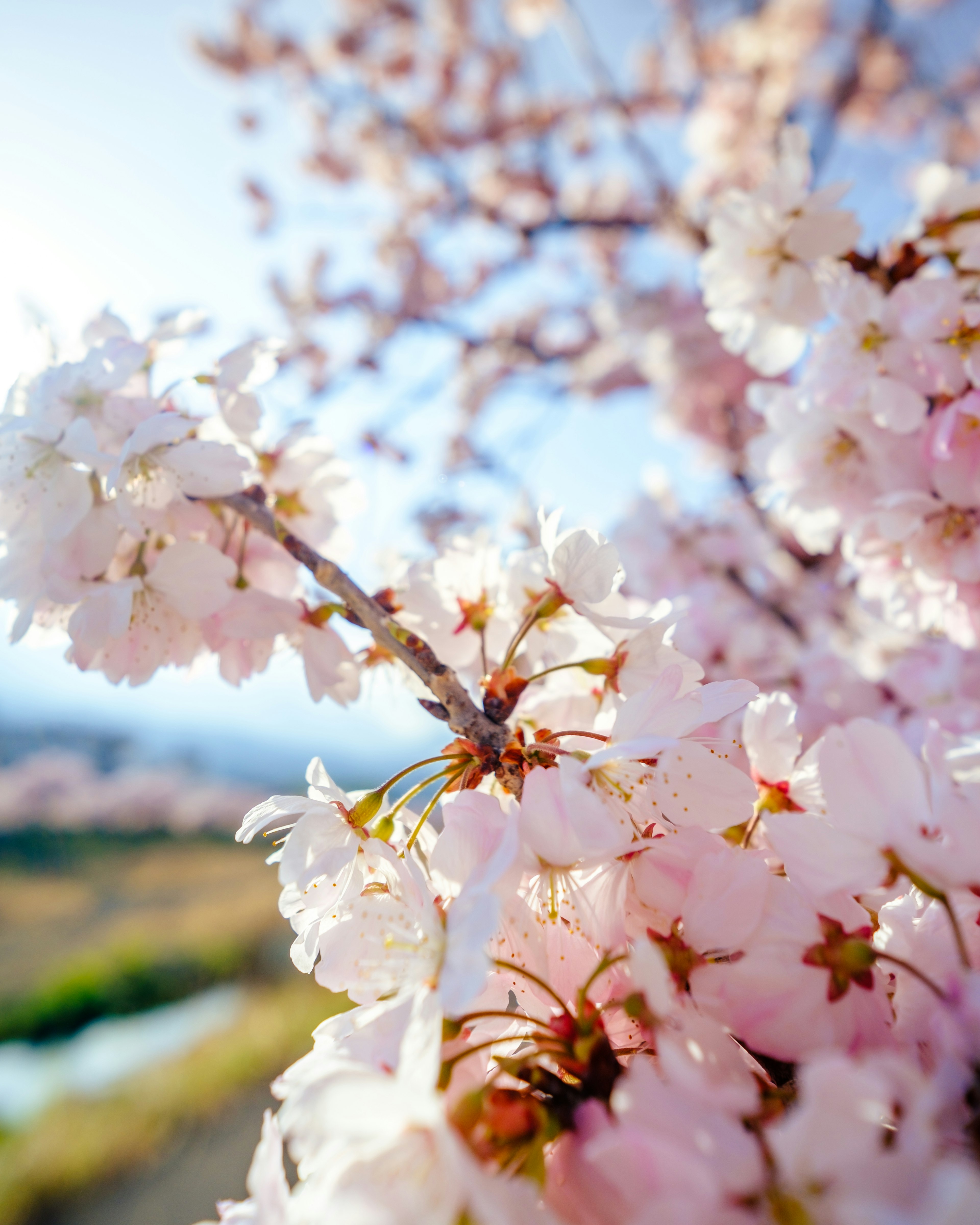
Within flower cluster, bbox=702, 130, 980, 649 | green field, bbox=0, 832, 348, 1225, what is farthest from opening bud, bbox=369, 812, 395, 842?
green field, bbox=0, 832, 348, 1225

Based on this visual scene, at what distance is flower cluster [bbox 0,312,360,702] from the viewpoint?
673 millimetres

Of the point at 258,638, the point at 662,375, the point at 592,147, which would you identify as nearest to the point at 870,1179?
the point at 258,638

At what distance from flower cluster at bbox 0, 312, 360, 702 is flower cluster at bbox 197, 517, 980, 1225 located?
0.27m

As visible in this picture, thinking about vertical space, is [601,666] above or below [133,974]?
above

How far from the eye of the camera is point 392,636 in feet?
2.06

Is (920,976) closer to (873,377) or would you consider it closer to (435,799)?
(435,799)

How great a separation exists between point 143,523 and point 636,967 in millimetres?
646

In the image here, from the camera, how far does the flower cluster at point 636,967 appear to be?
29 cm

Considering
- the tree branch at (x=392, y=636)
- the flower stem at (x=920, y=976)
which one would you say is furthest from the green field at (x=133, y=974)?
the flower stem at (x=920, y=976)

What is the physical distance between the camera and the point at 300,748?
1145 centimetres

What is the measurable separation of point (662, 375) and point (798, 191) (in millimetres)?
2123

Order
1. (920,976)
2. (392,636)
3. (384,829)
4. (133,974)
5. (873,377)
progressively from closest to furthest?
1. (920,976)
2. (384,829)
3. (392,636)
4. (873,377)
5. (133,974)

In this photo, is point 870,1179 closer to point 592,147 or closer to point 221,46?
point 592,147

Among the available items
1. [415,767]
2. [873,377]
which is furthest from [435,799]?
[873,377]
